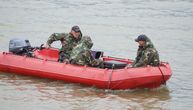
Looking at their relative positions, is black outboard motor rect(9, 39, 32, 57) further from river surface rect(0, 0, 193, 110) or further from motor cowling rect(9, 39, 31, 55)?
river surface rect(0, 0, 193, 110)

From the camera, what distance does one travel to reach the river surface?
1173 centimetres

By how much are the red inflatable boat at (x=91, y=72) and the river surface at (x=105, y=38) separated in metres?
0.25

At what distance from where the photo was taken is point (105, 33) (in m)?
21.5

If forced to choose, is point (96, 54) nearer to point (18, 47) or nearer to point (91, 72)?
point (91, 72)

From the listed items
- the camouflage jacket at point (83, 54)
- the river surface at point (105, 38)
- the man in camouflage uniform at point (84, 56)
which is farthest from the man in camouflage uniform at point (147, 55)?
Result: the camouflage jacket at point (83, 54)

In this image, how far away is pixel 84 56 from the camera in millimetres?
12328

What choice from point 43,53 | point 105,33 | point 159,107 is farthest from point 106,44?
point 159,107

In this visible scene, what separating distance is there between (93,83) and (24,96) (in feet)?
5.60

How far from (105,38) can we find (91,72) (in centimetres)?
849

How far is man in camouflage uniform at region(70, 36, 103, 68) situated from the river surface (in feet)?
2.05

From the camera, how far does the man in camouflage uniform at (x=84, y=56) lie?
1233 centimetres

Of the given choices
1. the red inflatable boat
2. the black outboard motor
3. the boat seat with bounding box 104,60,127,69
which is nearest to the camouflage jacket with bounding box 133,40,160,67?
the red inflatable boat

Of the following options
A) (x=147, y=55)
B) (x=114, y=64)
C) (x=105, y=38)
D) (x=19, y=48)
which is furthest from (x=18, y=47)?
(x=105, y=38)

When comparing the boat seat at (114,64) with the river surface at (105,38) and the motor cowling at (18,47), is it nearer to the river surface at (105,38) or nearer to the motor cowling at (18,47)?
the river surface at (105,38)
